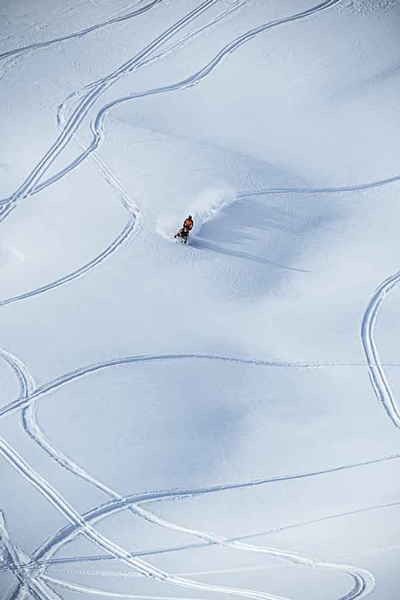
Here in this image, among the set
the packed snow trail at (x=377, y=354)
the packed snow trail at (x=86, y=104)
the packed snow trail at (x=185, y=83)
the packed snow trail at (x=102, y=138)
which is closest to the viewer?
the packed snow trail at (x=377, y=354)

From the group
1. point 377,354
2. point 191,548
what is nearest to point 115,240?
point 377,354

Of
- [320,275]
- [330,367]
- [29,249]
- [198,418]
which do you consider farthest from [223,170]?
[198,418]

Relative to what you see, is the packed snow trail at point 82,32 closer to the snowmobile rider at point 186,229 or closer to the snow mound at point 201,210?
the snow mound at point 201,210

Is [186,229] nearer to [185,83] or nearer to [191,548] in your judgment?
[185,83]

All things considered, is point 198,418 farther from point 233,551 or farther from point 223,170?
point 223,170

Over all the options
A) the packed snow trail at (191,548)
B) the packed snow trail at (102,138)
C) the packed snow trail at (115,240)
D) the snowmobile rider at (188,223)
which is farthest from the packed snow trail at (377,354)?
the packed snow trail at (115,240)

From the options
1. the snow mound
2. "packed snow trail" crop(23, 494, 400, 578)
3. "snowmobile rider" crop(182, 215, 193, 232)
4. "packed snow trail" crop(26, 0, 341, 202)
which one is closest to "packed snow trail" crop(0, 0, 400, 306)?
"packed snow trail" crop(26, 0, 341, 202)
